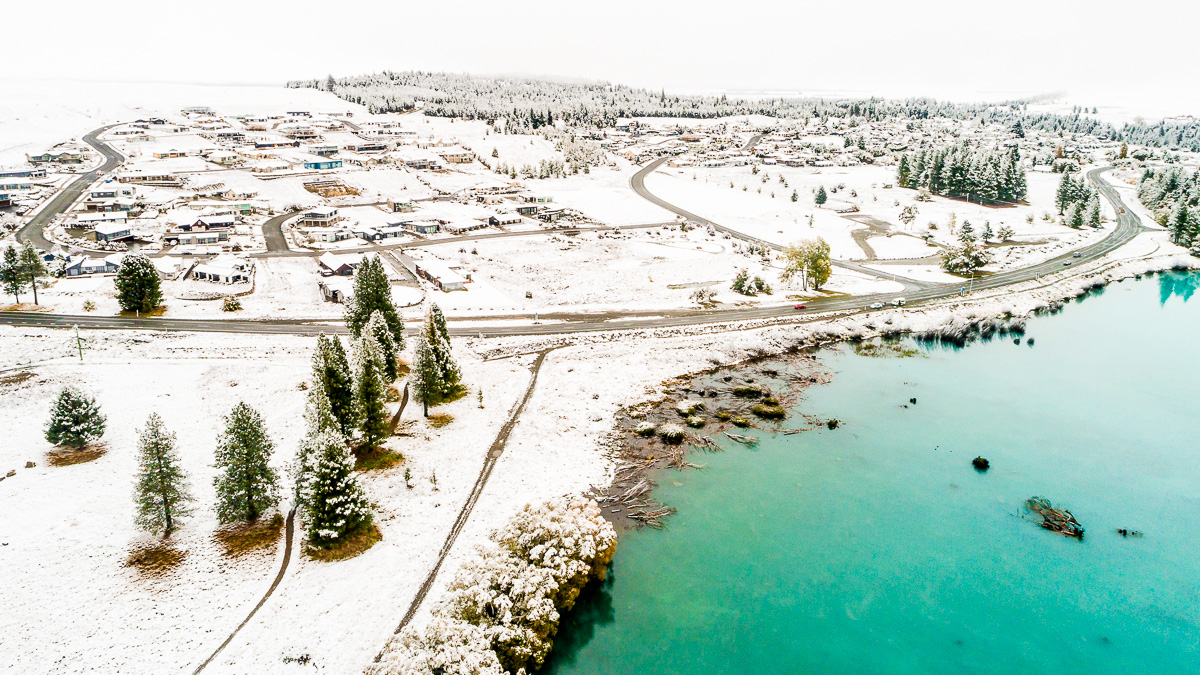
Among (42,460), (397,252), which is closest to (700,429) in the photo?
(42,460)

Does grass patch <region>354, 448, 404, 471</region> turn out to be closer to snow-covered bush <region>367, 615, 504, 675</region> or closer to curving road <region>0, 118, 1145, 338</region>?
snow-covered bush <region>367, 615, 504, 675</region>

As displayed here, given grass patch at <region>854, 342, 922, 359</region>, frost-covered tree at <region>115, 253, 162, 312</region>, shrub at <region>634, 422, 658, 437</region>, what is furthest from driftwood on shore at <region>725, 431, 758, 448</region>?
frost-covered tree at <region>115, 253, 162, 312</region>

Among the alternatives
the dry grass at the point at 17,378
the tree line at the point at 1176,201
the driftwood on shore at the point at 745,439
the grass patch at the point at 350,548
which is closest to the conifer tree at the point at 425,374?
the grass patch at the point at 350,548

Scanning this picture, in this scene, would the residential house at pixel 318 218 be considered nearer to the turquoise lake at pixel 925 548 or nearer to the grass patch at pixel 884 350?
the grass patch at pixel 884 350

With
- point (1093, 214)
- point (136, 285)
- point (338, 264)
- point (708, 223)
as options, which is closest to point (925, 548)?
point (338, 264)

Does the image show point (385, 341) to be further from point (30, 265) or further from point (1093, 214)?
point (1093, 214)
